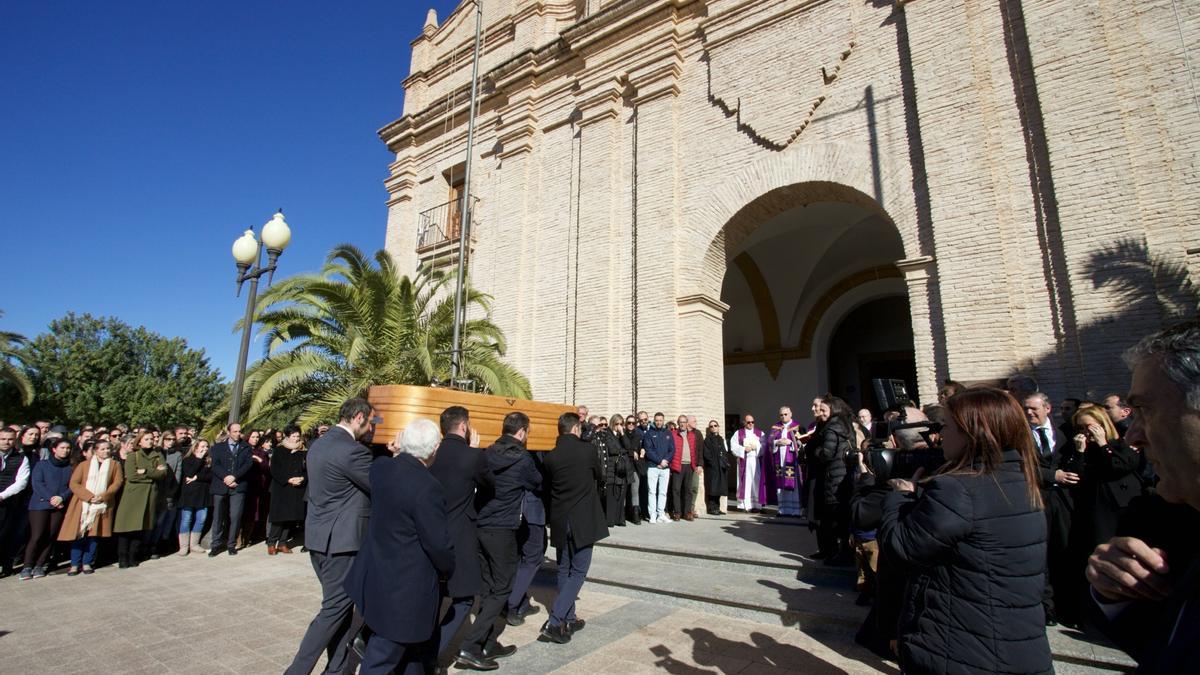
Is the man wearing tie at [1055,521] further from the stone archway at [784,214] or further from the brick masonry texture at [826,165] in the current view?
the stone archway at [784,214]

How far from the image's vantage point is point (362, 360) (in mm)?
10414

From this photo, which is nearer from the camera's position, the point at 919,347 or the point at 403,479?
the point at 403,479

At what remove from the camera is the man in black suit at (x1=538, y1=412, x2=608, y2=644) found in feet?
14.7

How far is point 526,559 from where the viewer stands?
493 centimetres

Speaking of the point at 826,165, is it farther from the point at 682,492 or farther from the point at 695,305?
the point at 682,492

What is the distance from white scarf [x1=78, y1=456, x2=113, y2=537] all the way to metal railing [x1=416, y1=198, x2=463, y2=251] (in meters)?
9.05

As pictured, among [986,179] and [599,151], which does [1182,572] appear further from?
[599,151]

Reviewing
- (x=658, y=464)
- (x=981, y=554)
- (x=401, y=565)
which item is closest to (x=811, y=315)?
(x=658, y=464)

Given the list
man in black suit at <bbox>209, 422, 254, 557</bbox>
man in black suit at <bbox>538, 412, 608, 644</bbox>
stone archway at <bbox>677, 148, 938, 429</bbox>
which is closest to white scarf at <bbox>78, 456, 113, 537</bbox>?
man in black suit at <bbox>209, 422, 254, 557</bbox>

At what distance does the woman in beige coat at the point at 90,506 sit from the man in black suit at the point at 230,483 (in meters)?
1.09

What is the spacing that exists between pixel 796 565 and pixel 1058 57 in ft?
A: 25.2

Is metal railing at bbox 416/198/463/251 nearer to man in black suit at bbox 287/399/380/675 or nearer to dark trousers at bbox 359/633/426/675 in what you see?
man in black suit at bbox 287/399/380/675

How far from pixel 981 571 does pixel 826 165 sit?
8751mm

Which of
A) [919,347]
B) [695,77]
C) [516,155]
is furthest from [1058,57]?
[516,155]
